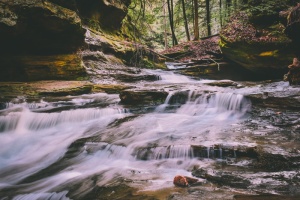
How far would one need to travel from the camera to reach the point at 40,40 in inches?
457

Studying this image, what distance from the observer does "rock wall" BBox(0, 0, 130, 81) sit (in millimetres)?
10188

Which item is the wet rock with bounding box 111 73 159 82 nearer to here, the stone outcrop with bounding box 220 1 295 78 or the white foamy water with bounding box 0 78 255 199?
the white foamy water with bounding box 0 78 255 199

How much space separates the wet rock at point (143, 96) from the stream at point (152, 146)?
176 millimetres

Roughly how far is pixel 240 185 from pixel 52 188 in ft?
11.2

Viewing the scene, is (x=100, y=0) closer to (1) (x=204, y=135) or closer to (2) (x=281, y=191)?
(1) (x=204, y=135)

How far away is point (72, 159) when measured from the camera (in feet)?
20.0

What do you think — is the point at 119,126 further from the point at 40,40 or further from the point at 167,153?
the point at 40,40

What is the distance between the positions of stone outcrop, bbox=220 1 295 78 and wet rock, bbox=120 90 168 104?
16.9 feet

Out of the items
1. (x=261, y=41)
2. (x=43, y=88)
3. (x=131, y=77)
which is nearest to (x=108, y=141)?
(x=43, y=88)

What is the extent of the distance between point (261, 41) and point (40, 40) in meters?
9.96

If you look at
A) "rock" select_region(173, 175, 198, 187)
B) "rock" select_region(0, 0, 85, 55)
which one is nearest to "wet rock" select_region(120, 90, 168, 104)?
"rock" select_region(0, 0, 85, 55)

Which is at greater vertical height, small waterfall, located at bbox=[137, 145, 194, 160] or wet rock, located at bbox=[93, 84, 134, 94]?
wet rock, located at bbox=[93, 84, 134, 94]

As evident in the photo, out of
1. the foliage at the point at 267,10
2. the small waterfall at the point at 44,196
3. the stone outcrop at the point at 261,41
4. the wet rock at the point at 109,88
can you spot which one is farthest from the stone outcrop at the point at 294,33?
the small waterfall at the point at 44,196

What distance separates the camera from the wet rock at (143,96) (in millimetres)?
9664
